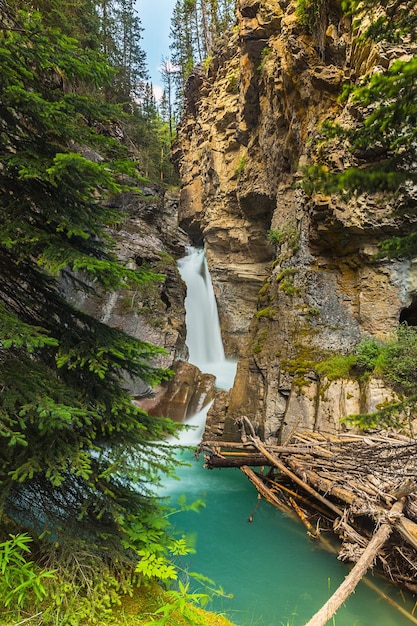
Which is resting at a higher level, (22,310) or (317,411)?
(22,310)

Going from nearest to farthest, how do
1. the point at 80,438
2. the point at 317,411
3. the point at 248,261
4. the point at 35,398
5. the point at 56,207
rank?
the point at 35,398 → the point at 80,438 → the point at 56,207 → the point at 317,411 → the point at 248,261

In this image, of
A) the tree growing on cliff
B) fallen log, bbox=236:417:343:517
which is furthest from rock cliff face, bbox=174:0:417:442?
the tree growing on cliff

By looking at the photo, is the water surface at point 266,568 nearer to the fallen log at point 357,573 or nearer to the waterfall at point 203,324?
the fallen log at point 357,573

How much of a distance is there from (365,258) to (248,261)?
10.8 m

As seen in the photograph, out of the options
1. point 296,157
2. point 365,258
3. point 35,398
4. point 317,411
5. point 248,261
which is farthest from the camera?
point 248,261

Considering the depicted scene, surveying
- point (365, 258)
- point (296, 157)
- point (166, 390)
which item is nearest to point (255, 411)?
point (166, 390)

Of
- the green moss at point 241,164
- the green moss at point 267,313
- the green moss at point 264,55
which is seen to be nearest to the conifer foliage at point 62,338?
the green moss at point 267,313

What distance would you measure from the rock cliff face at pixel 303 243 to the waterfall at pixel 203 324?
5897 mm

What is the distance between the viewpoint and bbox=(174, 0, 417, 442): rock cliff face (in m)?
10.6

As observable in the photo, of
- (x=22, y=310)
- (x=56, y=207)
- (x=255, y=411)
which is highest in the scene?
(x=56, y=207)

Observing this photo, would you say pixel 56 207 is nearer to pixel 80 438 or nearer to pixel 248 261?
pixel 80 438

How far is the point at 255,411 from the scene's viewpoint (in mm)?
11602

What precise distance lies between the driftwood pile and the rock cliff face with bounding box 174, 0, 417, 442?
2.62 m

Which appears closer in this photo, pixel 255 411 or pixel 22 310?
pixel 22 310
